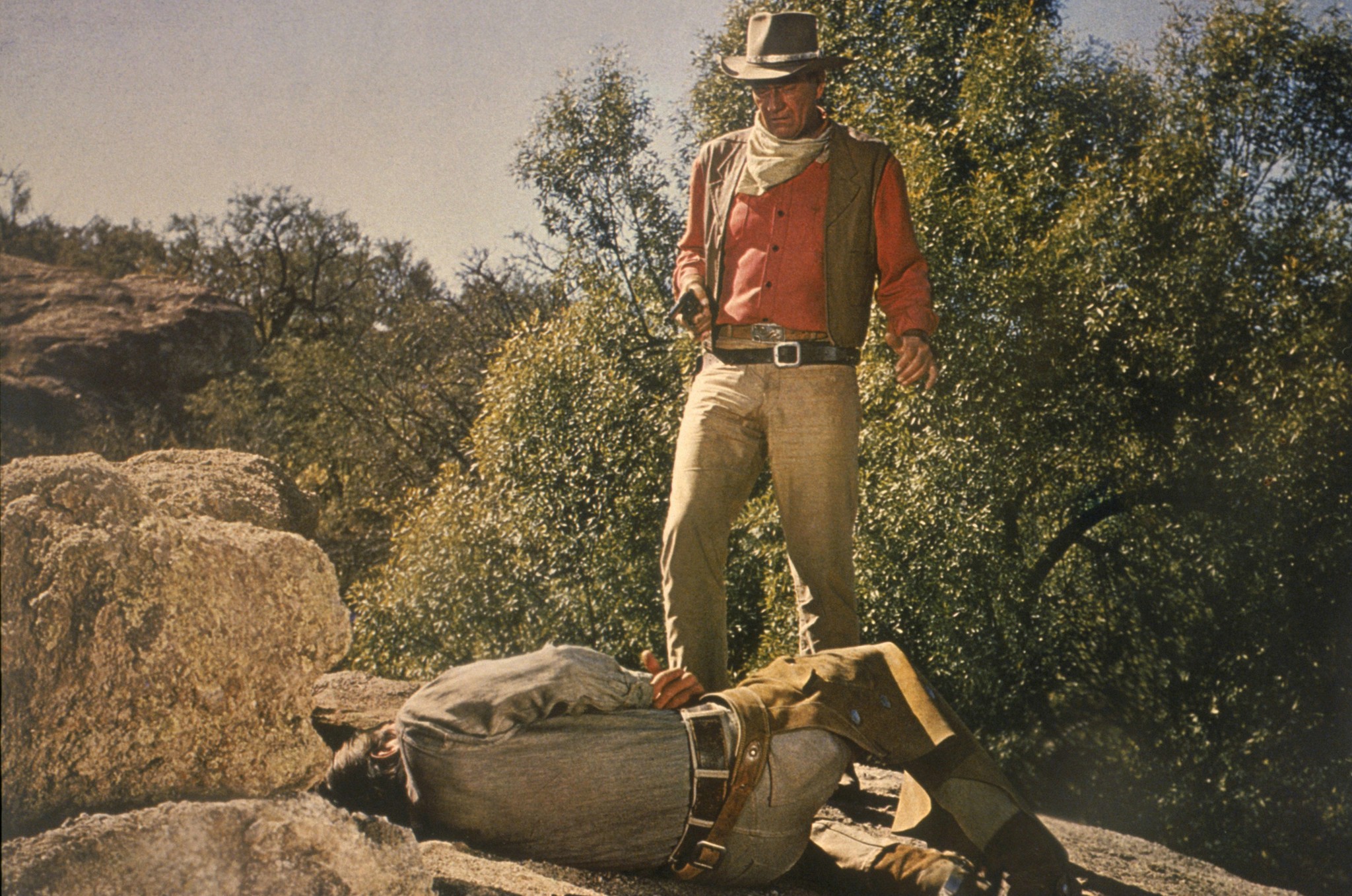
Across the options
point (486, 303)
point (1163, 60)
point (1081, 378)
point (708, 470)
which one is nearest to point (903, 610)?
point (1081, 378)

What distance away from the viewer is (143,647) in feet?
6.43

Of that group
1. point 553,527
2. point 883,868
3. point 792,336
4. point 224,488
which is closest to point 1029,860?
point 883,868

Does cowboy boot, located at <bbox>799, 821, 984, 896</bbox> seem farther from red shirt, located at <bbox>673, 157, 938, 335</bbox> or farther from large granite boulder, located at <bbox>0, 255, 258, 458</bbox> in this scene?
large granite boulder, located at <bbox>0, 255, 258, 458</bbox>

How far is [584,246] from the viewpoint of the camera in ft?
18.0

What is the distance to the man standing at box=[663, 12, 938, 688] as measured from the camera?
268cm

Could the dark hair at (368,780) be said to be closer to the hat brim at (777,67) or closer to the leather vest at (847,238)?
the leather vest at (847,238)

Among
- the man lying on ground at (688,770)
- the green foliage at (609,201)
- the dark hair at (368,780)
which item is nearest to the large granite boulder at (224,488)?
the dark hair at (368,780)

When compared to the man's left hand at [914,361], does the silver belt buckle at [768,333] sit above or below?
above

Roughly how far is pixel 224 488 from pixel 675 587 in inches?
46.2

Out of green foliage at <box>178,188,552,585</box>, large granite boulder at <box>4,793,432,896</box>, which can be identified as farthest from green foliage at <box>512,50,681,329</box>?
large granite boulder at <box>4,793,432,896</box>

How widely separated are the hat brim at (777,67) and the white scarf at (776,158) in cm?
15

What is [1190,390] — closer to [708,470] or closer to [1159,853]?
[1159,853]

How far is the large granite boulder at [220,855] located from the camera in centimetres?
153

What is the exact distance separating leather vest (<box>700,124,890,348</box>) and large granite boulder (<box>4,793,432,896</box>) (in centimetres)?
A: 156
